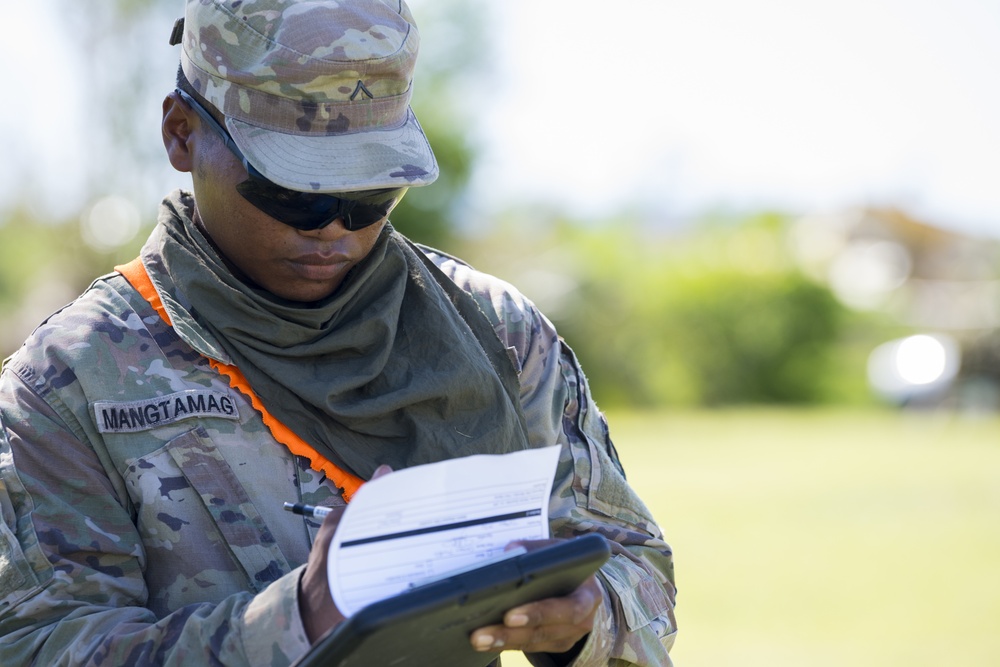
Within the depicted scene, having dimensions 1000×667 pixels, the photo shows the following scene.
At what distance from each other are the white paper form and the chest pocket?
0.38m

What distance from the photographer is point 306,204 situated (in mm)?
1872

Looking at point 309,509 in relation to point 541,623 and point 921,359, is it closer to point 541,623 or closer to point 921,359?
point 541,623

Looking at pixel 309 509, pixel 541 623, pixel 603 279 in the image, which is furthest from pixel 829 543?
pixel 603 279

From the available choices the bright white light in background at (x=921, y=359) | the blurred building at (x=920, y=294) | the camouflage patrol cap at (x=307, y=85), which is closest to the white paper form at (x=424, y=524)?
the camouflage patrol cap at (x=307, y=85)

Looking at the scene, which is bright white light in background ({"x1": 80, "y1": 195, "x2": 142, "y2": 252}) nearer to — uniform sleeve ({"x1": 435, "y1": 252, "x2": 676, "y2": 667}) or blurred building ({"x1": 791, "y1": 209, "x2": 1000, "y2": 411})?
blurred building ({"x1": 791, "y1": 209, "x2": 1000, "y2": 411})

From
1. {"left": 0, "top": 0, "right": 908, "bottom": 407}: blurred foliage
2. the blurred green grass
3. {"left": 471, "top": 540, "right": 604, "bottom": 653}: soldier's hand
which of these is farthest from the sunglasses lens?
{"left": 0, "top": 0, "right": 908, "bottom": 407}: blurred foliage

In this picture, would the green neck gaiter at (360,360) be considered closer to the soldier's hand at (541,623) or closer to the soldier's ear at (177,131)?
the soldier's ear at (177,131)

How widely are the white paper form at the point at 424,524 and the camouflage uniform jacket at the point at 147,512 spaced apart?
0.13 m

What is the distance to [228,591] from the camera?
186cm

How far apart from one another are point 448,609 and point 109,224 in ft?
73.6

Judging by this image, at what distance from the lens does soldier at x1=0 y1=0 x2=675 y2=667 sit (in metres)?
1.73

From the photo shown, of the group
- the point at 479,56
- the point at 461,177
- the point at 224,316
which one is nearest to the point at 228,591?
the point at 224,316

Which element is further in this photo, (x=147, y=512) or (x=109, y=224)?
(x=109, y=224)

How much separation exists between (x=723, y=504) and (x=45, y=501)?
10.4 m
